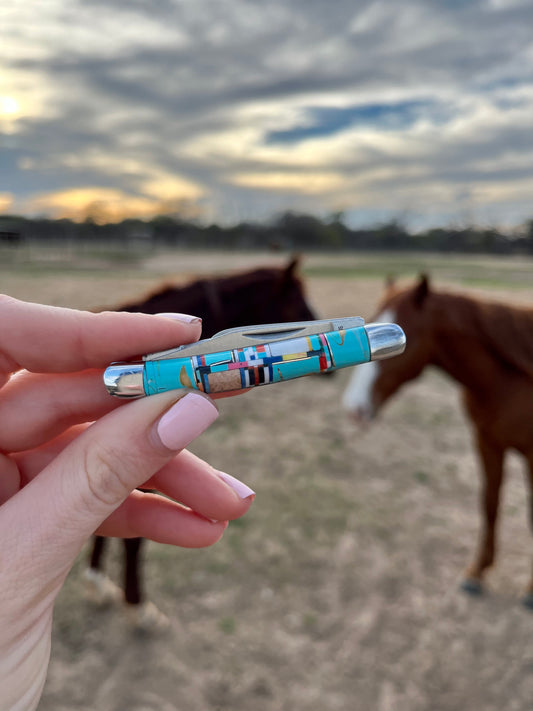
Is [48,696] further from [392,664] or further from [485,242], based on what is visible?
[485,242]

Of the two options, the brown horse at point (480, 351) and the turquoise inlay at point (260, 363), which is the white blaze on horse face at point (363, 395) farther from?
the turquoise inlay at point (260, 363)

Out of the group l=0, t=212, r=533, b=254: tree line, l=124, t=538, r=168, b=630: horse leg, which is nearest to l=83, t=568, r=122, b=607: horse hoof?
l=124, t=538, r=168, b=630: horse leg

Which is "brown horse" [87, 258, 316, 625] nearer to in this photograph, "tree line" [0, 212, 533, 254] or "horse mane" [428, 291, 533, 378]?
"horse mane" [428, 291, 533, 378]

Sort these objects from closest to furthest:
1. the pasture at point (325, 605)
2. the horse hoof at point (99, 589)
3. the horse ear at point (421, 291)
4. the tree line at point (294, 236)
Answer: the pasture at point (325, 605), the horse ear at point (421, 291), the horse hoof at point (99, 589), the tree line at point (294, 236)

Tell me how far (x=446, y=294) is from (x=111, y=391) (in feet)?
7.97

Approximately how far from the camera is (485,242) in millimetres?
45188

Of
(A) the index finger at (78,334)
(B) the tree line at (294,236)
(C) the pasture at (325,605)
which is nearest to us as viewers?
(A) the index finger at (78,334)

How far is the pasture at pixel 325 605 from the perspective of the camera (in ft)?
8.32

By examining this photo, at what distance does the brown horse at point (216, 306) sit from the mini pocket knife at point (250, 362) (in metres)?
→ 1.76

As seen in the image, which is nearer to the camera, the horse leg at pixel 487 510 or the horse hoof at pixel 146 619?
the horse hoof at pixel 146 619

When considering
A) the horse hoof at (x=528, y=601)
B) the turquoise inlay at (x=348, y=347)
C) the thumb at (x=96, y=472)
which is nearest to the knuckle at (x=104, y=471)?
the thumb at (x=96, y=472)

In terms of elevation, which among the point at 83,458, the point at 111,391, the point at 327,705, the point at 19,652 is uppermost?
the point at 111,391

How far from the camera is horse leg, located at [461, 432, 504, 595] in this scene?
10.1 ft

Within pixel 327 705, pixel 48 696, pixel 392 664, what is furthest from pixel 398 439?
pixel 48 696
